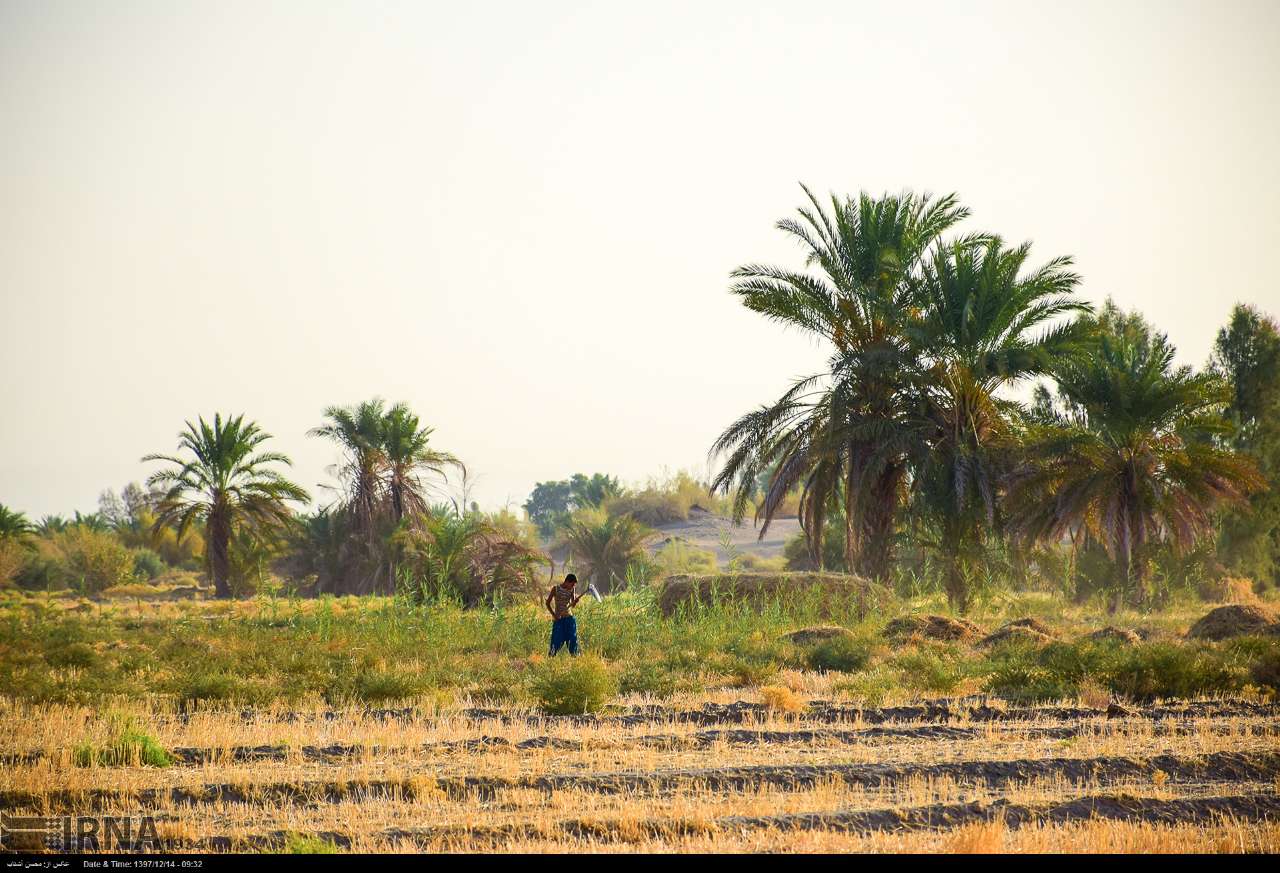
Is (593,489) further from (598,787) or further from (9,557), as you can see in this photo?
(598,787)

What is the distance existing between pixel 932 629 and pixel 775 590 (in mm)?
4107

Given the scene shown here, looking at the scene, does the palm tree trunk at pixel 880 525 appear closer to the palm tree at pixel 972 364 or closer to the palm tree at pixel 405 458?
the palm tree at pixel 972 364

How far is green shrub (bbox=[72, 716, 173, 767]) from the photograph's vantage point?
942cm

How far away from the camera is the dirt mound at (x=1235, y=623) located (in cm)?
1739

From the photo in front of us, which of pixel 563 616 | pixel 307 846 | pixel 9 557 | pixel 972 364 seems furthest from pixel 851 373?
pixel 9 557

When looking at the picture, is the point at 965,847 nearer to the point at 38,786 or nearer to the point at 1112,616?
the point at 38,786

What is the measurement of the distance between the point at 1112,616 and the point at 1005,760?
1571 centimetres

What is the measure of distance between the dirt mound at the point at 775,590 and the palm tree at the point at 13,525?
90.9ft

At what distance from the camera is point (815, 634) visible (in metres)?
18.0

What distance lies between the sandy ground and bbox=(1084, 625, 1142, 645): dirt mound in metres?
33.6

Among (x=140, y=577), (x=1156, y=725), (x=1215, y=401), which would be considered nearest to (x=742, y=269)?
(x=1215, y=401)

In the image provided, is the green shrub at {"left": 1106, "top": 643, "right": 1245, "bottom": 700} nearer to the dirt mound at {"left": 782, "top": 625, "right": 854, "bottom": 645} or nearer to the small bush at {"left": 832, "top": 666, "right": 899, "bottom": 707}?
the small bush at {"left": 832, "top": 666, "right": 899, "bottom": 707}

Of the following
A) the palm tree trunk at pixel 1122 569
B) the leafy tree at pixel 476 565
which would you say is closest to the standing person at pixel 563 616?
the leafy tree at pixel 476 565

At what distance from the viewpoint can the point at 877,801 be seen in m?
7.82
